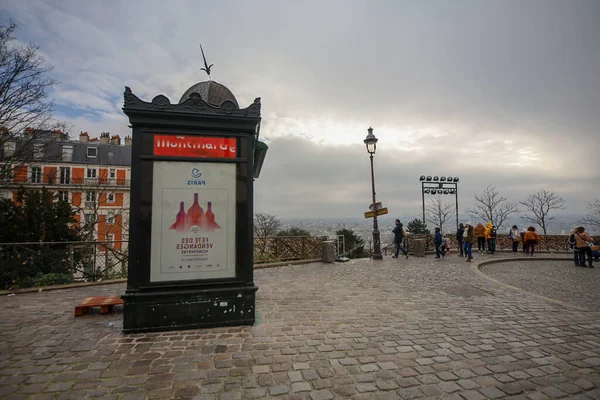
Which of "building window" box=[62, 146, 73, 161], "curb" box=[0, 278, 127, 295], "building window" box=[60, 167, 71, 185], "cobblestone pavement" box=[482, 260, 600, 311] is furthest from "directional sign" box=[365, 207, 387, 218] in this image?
"building window" box=[62, 146, 73, 161]

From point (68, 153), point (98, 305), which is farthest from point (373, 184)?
point (68, 153)

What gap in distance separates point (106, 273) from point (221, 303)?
25.8ft

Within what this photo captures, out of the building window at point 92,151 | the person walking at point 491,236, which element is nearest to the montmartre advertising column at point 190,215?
the person walking at point 491,236

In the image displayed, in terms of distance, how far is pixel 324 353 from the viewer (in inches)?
154

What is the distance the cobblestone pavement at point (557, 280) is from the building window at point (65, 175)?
53.2 metres

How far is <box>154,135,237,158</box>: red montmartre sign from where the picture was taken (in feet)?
16.6

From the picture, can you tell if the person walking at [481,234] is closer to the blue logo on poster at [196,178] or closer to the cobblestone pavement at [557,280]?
the cobblestone pavement at [557,280]

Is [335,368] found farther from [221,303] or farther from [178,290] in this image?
[178,290]

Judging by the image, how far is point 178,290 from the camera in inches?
192

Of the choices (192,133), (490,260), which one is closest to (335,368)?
(192,133)

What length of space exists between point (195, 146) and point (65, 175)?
166ft

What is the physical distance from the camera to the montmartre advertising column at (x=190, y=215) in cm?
477

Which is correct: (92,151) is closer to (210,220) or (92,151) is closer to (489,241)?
(210,220)

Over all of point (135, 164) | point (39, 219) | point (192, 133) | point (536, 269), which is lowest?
point (536, 269)
